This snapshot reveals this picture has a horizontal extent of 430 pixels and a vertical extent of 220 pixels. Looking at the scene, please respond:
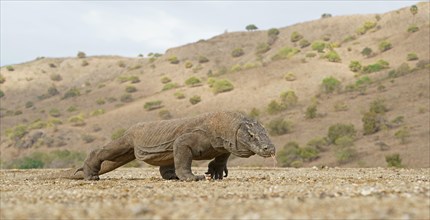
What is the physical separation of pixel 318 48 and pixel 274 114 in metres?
22.7

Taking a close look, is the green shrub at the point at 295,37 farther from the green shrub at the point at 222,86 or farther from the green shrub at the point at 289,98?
the green shrub at the point at 289,98

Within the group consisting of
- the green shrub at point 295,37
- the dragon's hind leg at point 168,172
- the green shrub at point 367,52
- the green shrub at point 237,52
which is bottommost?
the dragon's hind leg at point 168,172

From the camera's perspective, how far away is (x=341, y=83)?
58562 millimetres

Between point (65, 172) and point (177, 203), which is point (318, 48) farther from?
point (177, 203)

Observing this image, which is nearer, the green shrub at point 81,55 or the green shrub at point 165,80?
the green shrub at point 165,80

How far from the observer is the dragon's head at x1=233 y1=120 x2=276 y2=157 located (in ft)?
34.6

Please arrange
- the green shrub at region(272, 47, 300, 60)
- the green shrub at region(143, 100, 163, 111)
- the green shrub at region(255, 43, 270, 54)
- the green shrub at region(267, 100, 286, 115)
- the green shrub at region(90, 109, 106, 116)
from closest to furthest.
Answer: the green shrub at region(267, 100, 286, 115), the green shrub at region(143, 100, 163, 111), the green shrub at region(90, 109, 106, 116), the green shrub at region(272, 47, 300, 60), the green shrub at region(255, 43, 270, 54)

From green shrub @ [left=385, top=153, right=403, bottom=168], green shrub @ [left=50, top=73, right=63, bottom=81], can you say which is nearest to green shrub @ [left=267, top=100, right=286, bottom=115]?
green shrub @ [left=385, top=153, right=403, bottom=168]

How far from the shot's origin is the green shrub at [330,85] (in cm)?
5538

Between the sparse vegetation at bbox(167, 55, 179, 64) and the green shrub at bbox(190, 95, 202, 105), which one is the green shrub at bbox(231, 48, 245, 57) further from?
the green shrub at bbox(190, 95, 202, 105)

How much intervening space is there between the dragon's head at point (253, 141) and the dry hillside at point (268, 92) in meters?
21.7

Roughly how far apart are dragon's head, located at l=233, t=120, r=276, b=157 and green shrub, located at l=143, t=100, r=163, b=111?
51812 millimetres

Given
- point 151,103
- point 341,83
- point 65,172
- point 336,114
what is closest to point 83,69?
point 151,103

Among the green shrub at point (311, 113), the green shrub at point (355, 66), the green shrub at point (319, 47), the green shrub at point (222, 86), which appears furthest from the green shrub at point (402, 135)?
the green shrub at point (319, 47)
